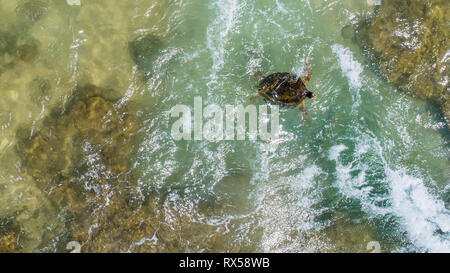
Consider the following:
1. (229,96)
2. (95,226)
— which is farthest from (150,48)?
(95,226)

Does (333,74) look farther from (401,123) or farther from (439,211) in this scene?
(439,211)

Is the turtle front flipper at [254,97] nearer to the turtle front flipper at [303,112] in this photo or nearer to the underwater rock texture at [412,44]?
the turtle front flipper at [303,112]

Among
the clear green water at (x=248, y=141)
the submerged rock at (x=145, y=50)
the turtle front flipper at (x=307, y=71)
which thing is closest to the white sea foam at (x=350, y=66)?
the clear green water at (x=248, y=141)

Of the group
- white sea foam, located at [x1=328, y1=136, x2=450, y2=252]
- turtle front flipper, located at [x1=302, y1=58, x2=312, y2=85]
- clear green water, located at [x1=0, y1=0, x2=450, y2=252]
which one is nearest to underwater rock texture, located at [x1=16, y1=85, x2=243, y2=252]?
clear green water, located at [x1=0, y1=0, x2=450, y2=252]

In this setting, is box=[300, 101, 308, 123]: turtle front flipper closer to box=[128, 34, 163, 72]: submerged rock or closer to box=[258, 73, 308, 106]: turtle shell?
box=[258, 73, 308, 106]: turtle shell

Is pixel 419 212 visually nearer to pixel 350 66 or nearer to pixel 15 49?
pixel 350 66

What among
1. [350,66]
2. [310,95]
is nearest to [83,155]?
[310,95]
